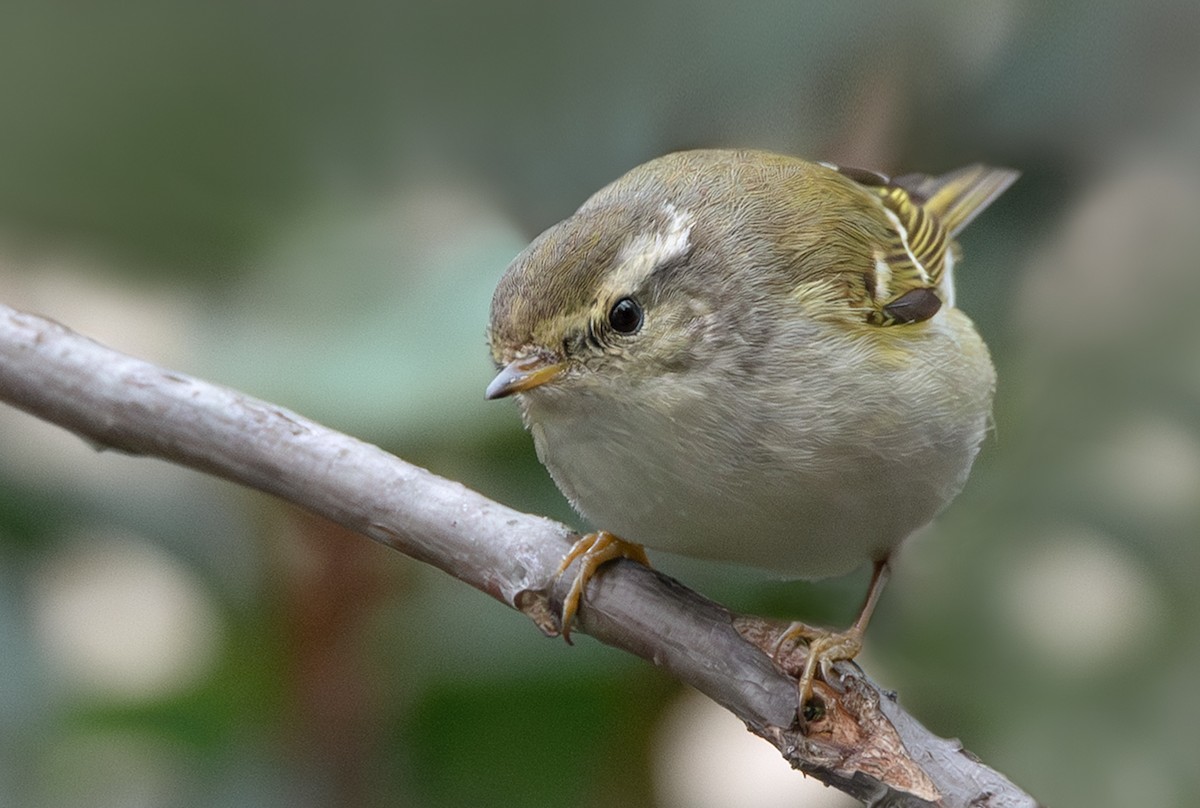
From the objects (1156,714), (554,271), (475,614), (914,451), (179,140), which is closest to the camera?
(554,271)

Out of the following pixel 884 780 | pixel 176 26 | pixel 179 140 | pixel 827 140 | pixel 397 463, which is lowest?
pixel 884 780

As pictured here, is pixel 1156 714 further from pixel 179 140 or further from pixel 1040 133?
pixel 179 140

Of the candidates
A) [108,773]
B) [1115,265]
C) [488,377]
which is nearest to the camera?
[488,377]

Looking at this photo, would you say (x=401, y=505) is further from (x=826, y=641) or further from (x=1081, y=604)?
(x=1081, y=604)

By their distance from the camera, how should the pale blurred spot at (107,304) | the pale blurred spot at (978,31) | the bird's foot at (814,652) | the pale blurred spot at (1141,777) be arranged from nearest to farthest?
1. the bird's foot at (814,652)
2. the pale blurred spot at (1141,777)
3. the pale blurred spot at (107,304)
4. the pale blurred spot at (978,31)

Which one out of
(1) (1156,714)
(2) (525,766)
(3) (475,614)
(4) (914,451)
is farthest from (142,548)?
(1) (1156,714)

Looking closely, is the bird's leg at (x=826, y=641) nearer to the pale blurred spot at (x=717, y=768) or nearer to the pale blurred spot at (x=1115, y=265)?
the pale blurred spot at (x=717, y=768)

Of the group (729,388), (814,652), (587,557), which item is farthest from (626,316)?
(814,652)

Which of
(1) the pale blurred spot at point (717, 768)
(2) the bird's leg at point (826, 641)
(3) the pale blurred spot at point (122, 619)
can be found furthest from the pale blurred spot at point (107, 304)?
(2) the bird's leg at point (826, 641)
